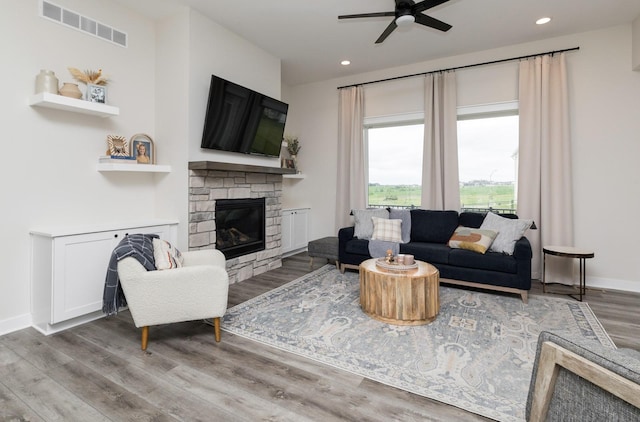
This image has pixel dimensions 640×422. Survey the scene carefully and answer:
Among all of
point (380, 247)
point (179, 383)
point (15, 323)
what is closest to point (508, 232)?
point (380, 247)

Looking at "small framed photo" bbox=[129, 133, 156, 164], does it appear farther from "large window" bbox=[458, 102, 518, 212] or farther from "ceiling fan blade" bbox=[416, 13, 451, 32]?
"large window" bbox=[458, 102, 518, 212]

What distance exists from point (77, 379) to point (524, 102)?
5306mm

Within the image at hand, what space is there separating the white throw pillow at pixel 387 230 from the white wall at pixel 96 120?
6.65ft

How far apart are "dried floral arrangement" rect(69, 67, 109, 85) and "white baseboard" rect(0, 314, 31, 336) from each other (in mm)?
2170

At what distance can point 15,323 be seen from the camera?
2.74m

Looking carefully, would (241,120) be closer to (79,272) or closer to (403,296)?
(79,272)

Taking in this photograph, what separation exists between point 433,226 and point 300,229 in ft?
7.66

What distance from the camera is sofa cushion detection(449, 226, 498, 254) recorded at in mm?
3682

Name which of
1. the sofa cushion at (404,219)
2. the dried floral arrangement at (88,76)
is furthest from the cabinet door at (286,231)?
the dried floral arrangement at (88,76)

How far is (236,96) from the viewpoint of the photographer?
12.8 feet

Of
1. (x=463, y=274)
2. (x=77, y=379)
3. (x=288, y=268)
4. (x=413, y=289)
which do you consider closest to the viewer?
(x=77, y=379)

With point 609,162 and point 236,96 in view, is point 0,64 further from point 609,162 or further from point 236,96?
point 609,162

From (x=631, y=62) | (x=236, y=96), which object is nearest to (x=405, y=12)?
(x=236, y=96)

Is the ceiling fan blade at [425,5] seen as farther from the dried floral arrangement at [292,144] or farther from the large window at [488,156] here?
the dried floral arrangement at [292,144]
